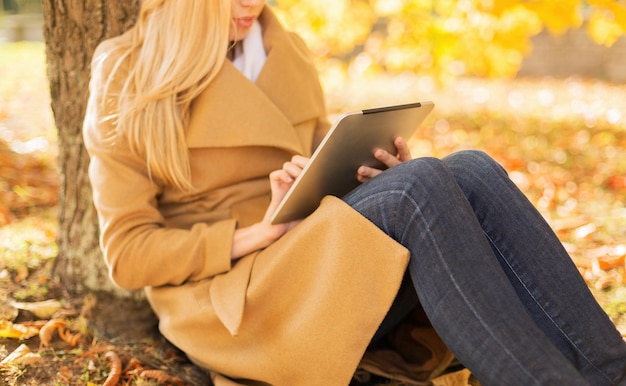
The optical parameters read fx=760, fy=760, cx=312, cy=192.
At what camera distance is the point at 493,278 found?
1.71m

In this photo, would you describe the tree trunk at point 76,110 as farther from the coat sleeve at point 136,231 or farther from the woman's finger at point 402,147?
the woman's finger at point 402,147

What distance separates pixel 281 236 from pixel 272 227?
4 centimetres

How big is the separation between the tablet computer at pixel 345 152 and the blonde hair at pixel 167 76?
1.17 feet

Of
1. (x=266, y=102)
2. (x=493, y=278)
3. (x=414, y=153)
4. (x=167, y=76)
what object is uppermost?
(x=167, y=76)

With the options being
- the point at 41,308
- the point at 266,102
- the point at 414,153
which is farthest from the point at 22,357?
the point at 414,153

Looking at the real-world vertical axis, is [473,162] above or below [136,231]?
above

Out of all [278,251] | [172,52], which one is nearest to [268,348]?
[278,251]

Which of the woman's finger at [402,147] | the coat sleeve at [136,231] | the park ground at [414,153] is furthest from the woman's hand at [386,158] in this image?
the park ground at [414,153]

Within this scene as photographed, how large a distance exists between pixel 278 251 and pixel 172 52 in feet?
2.06

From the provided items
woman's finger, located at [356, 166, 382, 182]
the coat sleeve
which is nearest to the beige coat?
the coat sleeve

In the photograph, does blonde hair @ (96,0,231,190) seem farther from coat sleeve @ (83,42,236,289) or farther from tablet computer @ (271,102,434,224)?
tablet computer @ (271,102,434,224)

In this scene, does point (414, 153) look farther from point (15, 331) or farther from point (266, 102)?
point (15, 331)

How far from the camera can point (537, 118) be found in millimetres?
6141

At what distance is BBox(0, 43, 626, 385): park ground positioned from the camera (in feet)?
7.70
